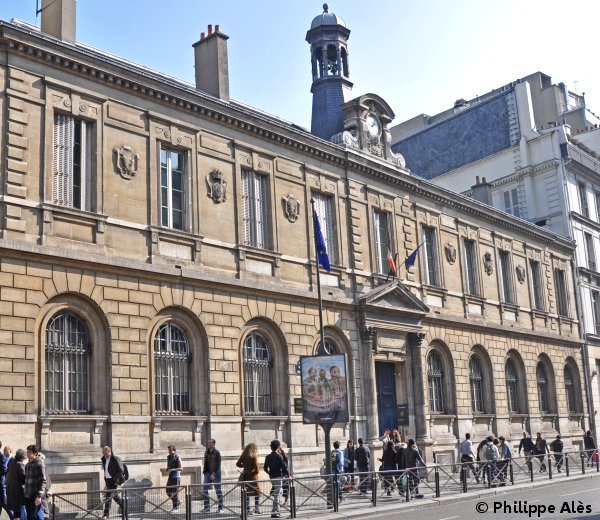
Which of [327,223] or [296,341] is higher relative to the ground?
[327,223]

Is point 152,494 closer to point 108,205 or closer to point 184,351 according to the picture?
point 184,351

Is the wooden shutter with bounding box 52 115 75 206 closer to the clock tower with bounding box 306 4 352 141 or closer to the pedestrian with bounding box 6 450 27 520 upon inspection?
the pedestrian with bounding box 6 450 27 520

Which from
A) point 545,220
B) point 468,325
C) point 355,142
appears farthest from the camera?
point 545,220

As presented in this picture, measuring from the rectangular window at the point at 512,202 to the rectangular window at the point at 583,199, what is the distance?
2.89m

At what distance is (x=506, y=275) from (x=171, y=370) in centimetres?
1863

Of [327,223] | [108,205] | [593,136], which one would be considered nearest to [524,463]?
[327,223]

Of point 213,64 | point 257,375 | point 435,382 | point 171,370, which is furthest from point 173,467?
point 435,382

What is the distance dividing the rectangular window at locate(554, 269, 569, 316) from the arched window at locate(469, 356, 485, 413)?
8036mm

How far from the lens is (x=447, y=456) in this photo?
27.2m

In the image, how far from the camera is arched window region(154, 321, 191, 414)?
1870cm

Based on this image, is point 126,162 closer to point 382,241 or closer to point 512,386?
point 382,241

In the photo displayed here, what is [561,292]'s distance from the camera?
3741 centimetres

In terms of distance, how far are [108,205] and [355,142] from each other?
34.5 ft

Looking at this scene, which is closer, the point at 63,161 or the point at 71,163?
the point at 63,161
